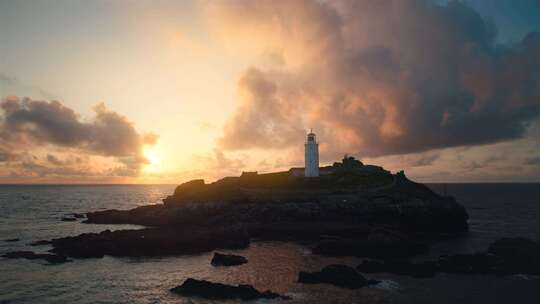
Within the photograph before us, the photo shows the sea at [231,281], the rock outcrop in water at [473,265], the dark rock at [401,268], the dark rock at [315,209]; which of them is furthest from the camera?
the dark rock at [315,209]

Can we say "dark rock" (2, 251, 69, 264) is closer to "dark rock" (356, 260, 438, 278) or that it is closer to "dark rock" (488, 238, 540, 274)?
"dark rock" (356, 260, 438, 278)

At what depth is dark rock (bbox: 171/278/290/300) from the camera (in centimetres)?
2873

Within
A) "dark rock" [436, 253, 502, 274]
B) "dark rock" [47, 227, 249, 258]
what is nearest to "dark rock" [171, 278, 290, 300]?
"dark rock" [47, 227, 249, 258]

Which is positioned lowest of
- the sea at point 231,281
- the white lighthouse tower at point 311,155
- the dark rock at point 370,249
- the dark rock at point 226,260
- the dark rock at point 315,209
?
the sea at point 231,281

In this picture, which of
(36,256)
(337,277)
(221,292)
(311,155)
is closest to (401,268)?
(337,277)

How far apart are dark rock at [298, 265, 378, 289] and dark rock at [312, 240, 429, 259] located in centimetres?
1009

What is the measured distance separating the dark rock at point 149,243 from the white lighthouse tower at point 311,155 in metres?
38.5

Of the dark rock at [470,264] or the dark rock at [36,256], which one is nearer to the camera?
the dark rock at [470,264]

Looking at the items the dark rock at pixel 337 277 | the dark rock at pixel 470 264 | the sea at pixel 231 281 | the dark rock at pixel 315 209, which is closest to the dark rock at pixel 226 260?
the sea at pixel 231 281

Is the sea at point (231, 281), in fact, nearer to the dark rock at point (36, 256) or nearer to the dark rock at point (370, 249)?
the dark rock at point (36, 256)

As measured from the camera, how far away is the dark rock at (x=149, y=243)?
4472cm

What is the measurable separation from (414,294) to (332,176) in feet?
194

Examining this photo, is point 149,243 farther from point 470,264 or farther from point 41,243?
point 470,264

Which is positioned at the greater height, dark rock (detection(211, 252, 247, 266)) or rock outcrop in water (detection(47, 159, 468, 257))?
rock outcrop in water (detection(47, 159, 468, 257))
